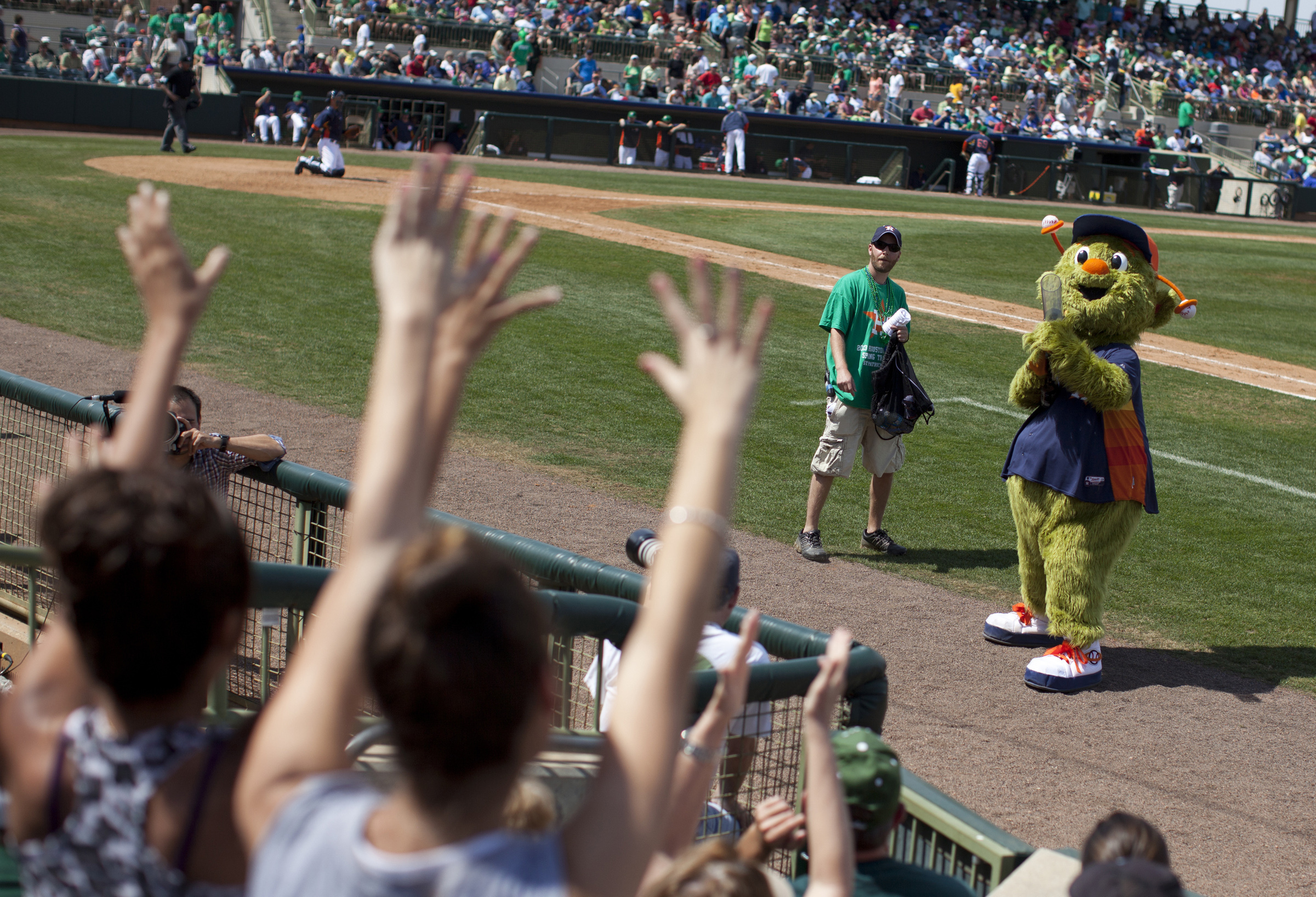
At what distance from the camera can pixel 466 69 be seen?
3338 cm

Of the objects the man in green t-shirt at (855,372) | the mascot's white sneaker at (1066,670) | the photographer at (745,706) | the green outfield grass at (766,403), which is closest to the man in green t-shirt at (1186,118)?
the green outfield grass at (766,403)

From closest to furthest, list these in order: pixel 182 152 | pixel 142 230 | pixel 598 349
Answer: pixel 142 230 → pixel 598 349 → pixel 182 152

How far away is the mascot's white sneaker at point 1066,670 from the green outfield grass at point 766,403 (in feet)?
2.90

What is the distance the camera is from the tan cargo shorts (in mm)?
7820

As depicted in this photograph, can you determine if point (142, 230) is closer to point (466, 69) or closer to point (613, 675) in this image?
point (613, 675)

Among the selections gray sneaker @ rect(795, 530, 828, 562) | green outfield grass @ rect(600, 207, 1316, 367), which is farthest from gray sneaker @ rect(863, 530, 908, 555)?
green outfield grass @ rect(600, 207, 1316, 367)

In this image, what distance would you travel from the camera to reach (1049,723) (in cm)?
584

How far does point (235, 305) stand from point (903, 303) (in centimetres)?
856

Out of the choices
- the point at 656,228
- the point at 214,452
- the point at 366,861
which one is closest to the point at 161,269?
the point at 366,861

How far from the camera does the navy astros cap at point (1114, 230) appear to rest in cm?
677

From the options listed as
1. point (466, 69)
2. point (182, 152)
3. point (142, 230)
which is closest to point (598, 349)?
point (142, 230)

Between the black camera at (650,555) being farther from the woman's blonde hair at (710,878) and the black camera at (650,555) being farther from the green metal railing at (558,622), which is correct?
the woman's blonde hair at (710,878)

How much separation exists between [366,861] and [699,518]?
599 mm

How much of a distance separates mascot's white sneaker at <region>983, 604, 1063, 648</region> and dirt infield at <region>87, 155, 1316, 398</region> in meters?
8.51
